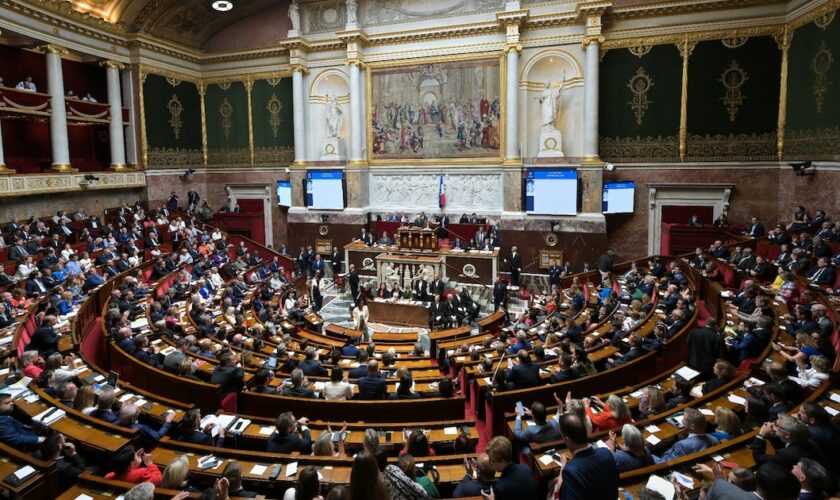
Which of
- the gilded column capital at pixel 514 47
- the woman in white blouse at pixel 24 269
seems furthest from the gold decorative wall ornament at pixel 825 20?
the woman in white blouse at pixel 24 269

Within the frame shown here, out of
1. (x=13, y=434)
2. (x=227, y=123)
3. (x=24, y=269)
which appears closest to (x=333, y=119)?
(x=227, y=123)

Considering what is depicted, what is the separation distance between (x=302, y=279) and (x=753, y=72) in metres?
18.8

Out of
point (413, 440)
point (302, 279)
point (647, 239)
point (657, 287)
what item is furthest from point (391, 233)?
point (413, 440)

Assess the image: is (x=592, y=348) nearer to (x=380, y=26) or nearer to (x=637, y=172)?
(x=637, y=172)

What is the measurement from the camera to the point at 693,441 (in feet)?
16.5

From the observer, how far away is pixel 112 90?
22.4 meters

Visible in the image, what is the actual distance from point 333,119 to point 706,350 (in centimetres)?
2014

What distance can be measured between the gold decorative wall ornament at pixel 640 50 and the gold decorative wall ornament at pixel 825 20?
5.34 m

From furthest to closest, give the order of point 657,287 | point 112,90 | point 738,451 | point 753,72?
1. point 112,90
2. point 753,72
3. point 657,287
4. point 738,451

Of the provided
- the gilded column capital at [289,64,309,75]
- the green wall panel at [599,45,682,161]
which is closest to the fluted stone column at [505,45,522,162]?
the green wall panel at [599,45,682,161]

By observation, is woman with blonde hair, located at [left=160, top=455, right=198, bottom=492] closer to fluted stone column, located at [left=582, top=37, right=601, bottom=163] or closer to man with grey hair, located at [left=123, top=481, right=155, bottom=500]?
man with grey hair, located at [left=123, top=481, right=155, bottom=500]

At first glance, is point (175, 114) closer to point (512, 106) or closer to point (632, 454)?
point (512, 106)

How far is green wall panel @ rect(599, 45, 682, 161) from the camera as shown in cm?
1950

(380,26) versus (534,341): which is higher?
(380,26)
